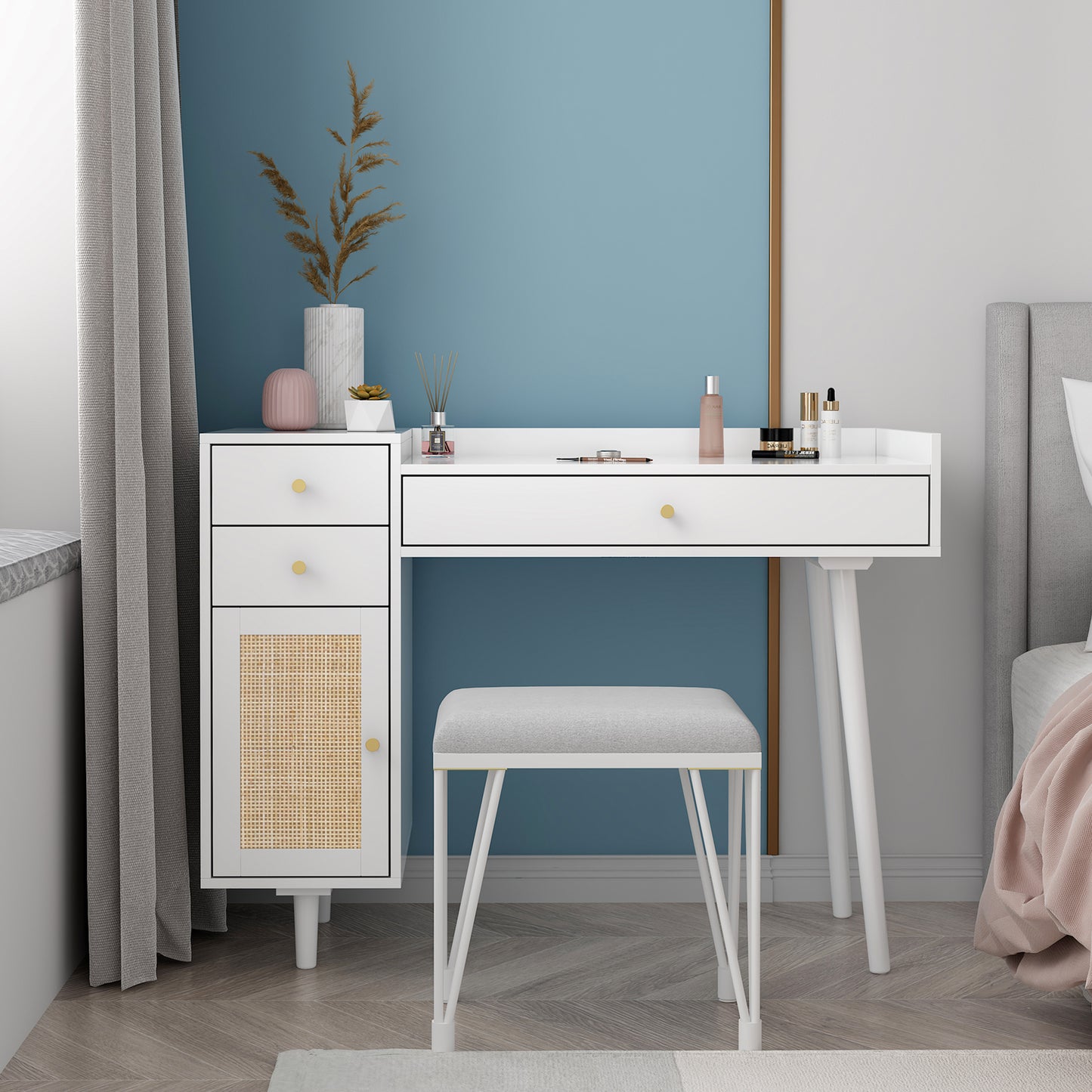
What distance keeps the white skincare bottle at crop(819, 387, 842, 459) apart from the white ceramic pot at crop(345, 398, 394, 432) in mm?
819

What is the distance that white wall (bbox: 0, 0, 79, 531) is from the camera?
1984mm

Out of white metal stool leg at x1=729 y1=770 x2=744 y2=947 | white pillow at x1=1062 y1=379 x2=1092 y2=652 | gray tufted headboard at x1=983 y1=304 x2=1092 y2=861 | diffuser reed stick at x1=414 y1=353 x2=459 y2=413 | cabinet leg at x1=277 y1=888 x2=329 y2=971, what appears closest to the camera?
white metal stool leg at x1=729 y1=770 x2=744 y2=947

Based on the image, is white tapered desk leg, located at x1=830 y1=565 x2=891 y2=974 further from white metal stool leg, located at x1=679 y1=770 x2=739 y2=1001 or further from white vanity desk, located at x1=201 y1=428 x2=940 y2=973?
white metal stool leg, located at x1=679 y1=770 x2=739 y2=1001

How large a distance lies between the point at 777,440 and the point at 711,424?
0.44 ft

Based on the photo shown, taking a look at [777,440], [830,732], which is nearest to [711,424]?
[777,440]

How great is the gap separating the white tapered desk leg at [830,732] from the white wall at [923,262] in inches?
5.0

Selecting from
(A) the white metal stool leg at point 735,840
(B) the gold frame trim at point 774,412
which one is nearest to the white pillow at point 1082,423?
(B) the gold frame trim at point 774,412

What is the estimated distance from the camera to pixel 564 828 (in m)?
2.35

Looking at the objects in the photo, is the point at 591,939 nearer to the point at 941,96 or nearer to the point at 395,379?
the point at 395,379

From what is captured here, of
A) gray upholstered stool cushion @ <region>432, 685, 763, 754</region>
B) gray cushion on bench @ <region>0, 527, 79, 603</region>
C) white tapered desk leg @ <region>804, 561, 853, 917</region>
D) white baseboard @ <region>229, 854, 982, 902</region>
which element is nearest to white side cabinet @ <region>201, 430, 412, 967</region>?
gray cushion on bench @ <region>0, 527, 79, 603</region>

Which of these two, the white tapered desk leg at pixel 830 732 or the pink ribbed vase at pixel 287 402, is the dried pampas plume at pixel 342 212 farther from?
the white tapered desk leg at pixel 830 732

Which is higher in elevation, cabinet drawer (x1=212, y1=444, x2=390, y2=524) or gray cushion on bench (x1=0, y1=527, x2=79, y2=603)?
cabinet drawer (x1=212, y1=444, x2=390, y2=524)

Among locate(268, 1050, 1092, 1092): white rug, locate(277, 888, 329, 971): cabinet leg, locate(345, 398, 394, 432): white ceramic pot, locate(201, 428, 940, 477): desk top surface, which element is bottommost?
locate(277, 888, 329, 971): cabinet leg

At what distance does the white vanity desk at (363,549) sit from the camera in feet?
6.11
